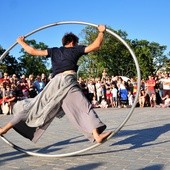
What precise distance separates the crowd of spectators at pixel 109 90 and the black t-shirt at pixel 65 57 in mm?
10403

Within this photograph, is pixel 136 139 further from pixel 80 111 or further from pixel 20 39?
pixel 20 39

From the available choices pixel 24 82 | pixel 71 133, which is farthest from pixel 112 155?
pixel 24 82

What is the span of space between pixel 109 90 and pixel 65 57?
13.1 meters

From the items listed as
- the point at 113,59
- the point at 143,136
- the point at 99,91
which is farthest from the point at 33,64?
the point at 143,136

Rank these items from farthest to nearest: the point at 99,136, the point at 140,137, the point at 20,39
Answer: the point at 140,137
the point at 20,39
the point at 99,136

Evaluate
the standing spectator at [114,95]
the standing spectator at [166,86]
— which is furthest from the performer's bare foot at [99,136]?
→ the standing spectator at [166,86]

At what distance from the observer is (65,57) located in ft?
20.2

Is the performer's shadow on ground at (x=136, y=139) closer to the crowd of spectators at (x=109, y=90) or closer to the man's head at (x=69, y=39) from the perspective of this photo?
the man's head at (x=69, y=39)

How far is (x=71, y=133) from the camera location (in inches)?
363

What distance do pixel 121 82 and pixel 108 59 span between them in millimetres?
54920

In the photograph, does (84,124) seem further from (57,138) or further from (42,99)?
(57,138)

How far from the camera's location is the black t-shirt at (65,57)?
6164mm

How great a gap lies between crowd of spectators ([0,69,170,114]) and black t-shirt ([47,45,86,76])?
10403 millimetres

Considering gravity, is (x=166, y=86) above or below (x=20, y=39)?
below
